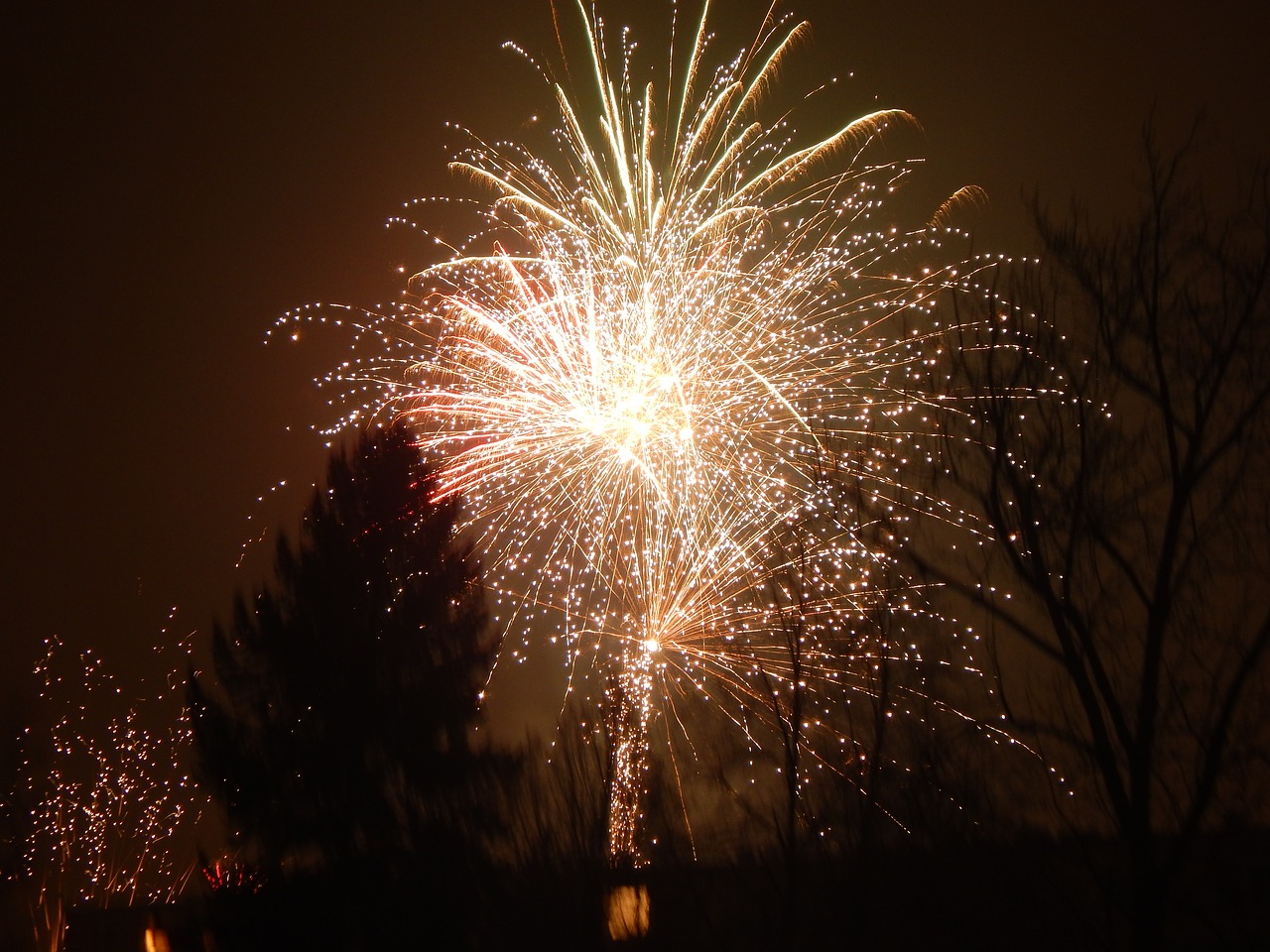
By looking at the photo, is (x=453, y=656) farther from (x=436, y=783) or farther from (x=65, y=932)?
(x=65, y=932)

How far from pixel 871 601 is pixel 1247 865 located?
391 cm

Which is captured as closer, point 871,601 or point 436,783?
point 871,601

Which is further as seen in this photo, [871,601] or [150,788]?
[150,788]

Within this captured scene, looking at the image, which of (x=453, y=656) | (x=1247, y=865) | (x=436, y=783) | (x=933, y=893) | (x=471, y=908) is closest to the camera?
(x=1247, y=865)

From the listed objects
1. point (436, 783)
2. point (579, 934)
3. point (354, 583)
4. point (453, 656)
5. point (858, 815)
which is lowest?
point (579, 934)

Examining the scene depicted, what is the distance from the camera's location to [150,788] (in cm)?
2267

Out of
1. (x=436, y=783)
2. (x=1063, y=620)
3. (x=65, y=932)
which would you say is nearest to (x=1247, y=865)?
(x=1063, y=620)

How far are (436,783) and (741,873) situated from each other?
4394 mm

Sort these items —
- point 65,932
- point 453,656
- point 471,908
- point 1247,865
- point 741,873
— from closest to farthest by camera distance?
point 1247,865
point 741,873
point 471,908
point 453,656
point 65,932

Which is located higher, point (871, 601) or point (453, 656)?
point (453, 656)

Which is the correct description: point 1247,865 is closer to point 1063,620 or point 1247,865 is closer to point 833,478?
point 1063,620

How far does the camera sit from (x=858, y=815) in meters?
10.6

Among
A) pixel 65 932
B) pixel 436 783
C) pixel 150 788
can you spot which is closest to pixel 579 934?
pixel 436 783

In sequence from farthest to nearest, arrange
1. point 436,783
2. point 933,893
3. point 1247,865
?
point 436,783 → point 933,893 → point 1247,865
